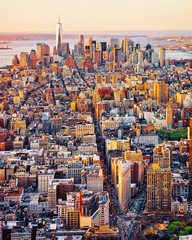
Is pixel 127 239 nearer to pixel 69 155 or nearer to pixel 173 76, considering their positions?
pixel 69 155

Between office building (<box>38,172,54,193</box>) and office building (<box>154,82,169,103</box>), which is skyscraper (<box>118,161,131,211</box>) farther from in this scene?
office building (<box>154,82,169,103</box>)

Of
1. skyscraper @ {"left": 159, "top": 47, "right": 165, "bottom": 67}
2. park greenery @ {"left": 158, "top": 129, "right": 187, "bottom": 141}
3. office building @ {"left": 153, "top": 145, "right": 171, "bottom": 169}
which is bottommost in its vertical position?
park greenery @ {"left": 158, "top": 129, "right": 187, "bottom": 141}

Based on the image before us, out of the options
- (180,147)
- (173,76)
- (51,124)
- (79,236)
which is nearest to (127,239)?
(79,236)

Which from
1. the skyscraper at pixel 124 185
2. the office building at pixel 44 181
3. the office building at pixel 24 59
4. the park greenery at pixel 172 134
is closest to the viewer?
the skyscraper at pixel 124 185

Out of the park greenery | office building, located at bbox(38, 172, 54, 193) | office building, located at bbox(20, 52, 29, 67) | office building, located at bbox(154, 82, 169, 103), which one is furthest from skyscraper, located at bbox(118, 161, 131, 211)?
office building, located at bbox(20, 52, 29, 67)


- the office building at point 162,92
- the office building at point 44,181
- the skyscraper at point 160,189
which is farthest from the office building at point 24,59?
the skyscraper at point 160,189

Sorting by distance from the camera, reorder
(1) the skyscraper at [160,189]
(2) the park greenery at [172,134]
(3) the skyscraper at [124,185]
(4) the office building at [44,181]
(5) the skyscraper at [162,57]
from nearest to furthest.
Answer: (1) the skyscraper at [160,189] → (3) the skyscraper at [124,185] → (4) the office building at [44,181] → (2) the park greenery at [172,134] → (5) the skyscraper at [162,57]

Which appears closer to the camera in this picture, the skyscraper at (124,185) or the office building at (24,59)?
the skyscraper at (124,185)

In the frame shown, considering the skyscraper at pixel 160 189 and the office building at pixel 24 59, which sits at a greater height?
the office building at pixel 24 59

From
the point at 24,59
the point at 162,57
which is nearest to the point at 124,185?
the point at 24,59

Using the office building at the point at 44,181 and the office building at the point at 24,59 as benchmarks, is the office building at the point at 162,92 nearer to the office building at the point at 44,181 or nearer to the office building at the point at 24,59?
the office building at the point at 44,181

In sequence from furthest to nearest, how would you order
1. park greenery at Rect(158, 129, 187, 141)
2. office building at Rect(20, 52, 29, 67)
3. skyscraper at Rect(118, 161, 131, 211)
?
office building at Rect(20, 52, 29, 67), park greenery at Rect(158, 129, 187, 141), skyscraper at Rect(118, 161, 131, 211)
